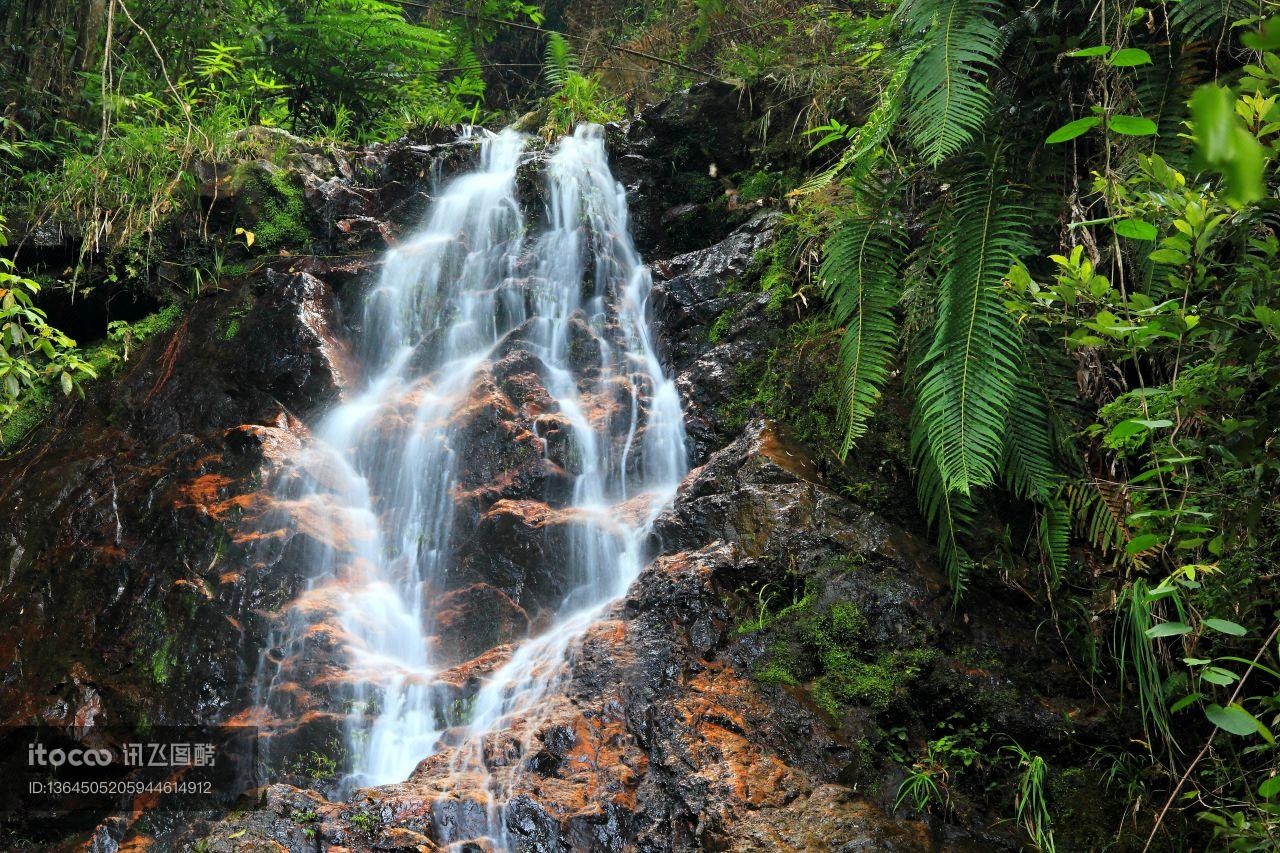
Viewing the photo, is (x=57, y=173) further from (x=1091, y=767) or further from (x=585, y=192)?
(x=1091, y=767)

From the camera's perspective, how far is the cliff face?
3109mm

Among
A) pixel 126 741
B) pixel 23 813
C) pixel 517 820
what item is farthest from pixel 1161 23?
pixel 23 813

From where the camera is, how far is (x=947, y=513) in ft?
10.9

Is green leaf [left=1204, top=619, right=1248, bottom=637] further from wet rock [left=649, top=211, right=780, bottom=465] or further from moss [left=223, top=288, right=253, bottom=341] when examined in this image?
moss [left=223, top=288, right=253, bottom=341]

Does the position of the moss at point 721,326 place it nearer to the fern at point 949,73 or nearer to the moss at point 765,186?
the moss at point 765,186

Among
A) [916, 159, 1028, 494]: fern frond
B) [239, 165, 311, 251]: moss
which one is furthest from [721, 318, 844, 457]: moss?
[239, 165, 311, 251]: moss

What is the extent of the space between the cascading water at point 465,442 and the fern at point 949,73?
249cm

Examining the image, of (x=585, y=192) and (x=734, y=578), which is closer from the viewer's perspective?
(x=734, y=578)

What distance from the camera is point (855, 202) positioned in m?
3.84

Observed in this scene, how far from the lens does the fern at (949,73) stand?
306cm

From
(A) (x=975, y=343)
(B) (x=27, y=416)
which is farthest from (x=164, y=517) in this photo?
(A) (x=975, y=343)

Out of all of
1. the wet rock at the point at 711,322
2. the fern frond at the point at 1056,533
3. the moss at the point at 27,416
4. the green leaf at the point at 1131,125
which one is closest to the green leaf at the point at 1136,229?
the green leaf at the point at 1131,125

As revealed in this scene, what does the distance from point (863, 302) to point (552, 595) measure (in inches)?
93.4

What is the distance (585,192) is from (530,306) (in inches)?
56.1
